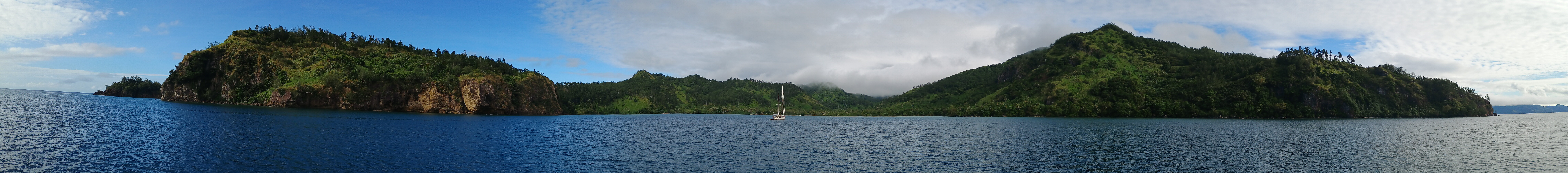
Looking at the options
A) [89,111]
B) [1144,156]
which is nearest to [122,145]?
[89,111]

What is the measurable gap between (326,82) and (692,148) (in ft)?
476

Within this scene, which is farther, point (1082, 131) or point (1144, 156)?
point (1082, 131)

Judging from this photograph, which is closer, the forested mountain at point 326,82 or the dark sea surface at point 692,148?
the dark sea surface at point 692,148

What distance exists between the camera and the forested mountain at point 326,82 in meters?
161

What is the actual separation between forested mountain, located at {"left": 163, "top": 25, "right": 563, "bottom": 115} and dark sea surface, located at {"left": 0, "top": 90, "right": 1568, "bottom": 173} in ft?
170

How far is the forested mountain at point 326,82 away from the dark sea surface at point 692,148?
5180 cm

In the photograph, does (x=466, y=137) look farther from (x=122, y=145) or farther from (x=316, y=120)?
(x=316, y=120)

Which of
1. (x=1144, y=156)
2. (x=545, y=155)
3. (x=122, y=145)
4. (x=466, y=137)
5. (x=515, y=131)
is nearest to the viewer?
(x=122, y=145)

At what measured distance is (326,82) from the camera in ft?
531

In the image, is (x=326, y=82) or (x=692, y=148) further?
(x=326, y=82)

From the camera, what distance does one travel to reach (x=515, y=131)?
88000 millimetres

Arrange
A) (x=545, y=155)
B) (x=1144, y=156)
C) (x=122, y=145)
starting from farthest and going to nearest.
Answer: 1. (x=1144, y=156)
2. (x=545, y=155)
3. (x=122, y=145)

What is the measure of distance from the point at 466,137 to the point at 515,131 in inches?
662

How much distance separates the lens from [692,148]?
6159 cm
